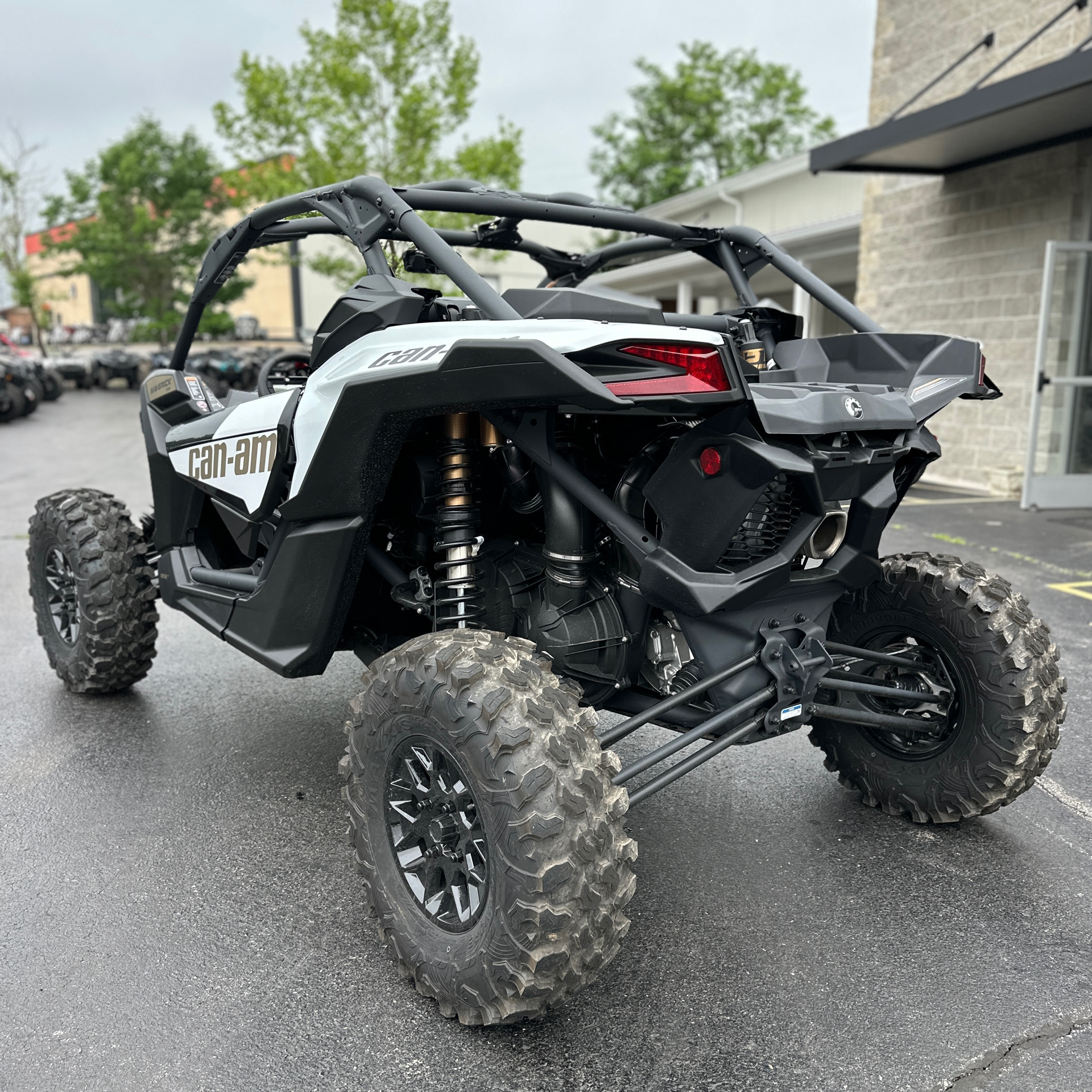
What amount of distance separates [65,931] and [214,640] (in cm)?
305

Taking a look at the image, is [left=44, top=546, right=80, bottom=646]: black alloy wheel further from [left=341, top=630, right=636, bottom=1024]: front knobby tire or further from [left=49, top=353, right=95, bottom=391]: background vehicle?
[left=49, top=353, right=95, bottom=391]: background vehicle

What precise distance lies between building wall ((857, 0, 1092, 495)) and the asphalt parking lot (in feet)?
26.0

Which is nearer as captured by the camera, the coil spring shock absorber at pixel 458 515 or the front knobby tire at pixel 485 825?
the front knobby tire at pixel 485 825

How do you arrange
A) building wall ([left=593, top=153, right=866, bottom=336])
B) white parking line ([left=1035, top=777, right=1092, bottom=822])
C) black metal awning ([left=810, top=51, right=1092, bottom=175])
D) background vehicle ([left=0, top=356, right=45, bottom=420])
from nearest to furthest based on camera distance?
white parking line ([left=1035, top=777, right=1092, bottom=822])
black metal awning ([left=810, top=51, right=1092, bottom=175])
building wall ([left=593, top=153, right=866, bottom=336])
background vehicle ([left=0, top=356, right=45, bottom=420])

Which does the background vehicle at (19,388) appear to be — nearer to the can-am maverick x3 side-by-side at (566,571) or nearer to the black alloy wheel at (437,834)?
the can-am maverick x3 side-by-side at (566,571)

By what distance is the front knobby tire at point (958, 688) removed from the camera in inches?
114

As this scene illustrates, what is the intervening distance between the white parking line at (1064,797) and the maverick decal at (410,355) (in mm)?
2691

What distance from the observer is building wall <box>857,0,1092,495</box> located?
1008cm

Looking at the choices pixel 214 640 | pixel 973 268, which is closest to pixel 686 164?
pixel 973 268

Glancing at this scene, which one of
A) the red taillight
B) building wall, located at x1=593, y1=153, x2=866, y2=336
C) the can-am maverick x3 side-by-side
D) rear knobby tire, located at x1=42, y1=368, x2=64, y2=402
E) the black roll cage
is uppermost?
building wall, located at x1=593, y1=153, x2=866, y2=336

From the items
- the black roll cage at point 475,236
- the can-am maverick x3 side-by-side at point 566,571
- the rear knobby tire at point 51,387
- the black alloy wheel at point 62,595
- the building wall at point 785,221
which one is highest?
the building wall at point 785,221

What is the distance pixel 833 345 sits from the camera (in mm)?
3113

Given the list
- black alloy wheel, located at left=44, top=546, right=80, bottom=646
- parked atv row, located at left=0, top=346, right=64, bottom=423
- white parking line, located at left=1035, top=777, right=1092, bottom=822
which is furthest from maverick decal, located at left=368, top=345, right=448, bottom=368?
parked atv row, located at left=0, top=346, right=64, bottom=423

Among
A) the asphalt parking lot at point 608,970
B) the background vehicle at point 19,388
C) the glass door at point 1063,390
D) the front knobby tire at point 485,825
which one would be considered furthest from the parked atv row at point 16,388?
the front knobby tire at point 485,825
